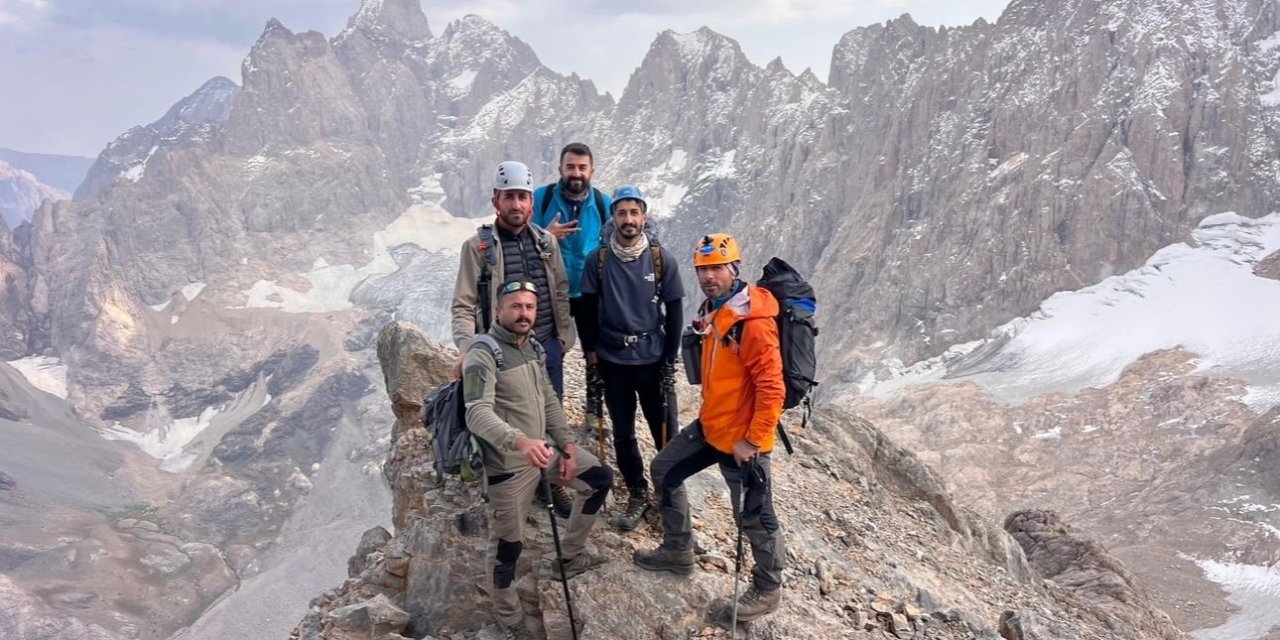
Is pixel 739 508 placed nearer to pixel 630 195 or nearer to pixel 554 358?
pixel 554 358

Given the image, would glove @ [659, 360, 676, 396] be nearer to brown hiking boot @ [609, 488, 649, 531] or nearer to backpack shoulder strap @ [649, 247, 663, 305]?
backpack shoulder strap @ [649, 247, 663, 305]

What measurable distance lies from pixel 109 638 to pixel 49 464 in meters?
74.2

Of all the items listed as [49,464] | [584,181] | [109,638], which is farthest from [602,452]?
[49,464]

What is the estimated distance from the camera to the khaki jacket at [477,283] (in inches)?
323

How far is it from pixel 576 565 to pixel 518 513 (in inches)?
39.9

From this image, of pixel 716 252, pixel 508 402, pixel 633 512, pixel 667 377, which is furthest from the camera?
pixel 633 512

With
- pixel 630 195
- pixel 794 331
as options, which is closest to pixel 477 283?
pixel 630 195

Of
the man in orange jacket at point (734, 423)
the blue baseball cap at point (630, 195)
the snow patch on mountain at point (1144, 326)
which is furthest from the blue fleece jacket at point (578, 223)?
the snow patch on mountain at point (1144, 326)

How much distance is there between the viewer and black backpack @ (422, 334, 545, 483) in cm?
738

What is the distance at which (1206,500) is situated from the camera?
202 feet

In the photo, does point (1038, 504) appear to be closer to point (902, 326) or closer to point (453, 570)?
point (902, 326)

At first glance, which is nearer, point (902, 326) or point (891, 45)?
point (902, 326)

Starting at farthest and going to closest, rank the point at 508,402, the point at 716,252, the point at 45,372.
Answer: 1. the point at 45,372
2. the point at 508,402
3. the point at 716,252

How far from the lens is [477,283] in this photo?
8.34 metres
